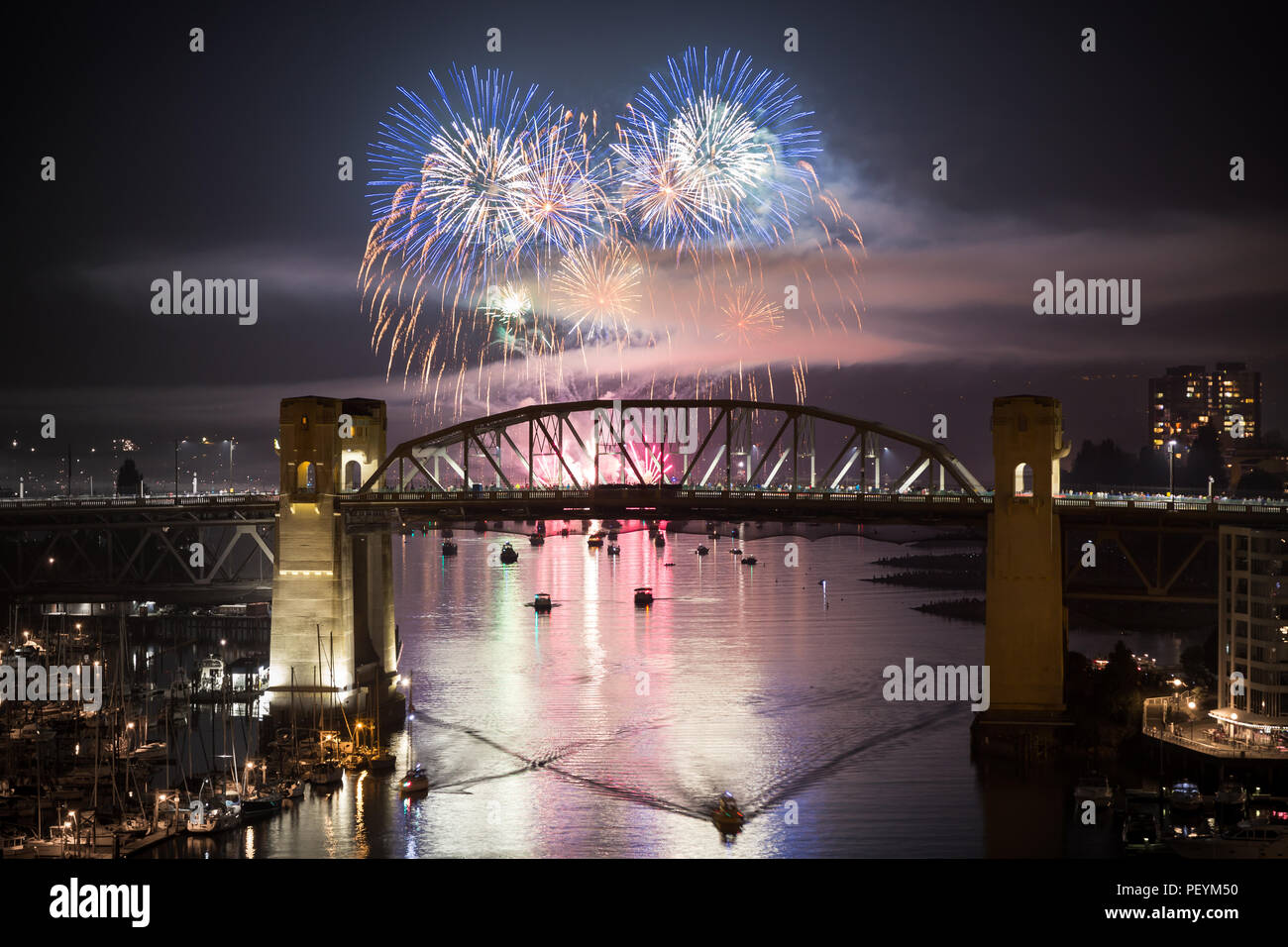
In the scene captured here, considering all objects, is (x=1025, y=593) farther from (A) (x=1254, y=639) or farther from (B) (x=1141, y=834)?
(B) (x=1141, y=834)

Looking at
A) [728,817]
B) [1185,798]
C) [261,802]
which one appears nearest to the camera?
[728,817]

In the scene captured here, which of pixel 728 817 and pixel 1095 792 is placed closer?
pixel 728 817

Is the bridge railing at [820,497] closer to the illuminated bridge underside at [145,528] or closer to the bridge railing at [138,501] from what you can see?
the bridge railing at [138,501]

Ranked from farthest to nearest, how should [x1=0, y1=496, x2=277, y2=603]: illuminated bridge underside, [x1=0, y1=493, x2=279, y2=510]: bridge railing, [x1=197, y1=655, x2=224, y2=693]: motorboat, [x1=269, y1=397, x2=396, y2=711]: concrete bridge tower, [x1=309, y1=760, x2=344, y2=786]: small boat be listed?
[x1=197, y1=655, x2=224, y2=693]: motorboat, [x1=0, y1=496, x2=277, y2=603]: illuminated bridge underside, [x1=0, y1=493, x2=279, y2=510]: bridge railing, [x1=269, y1=397, x2=396, y2=711]: concrete bridge tower, [x1=309, y1=760, x2=344, y2=786]: small boat

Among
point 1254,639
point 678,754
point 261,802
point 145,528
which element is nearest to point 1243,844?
point 1254,639

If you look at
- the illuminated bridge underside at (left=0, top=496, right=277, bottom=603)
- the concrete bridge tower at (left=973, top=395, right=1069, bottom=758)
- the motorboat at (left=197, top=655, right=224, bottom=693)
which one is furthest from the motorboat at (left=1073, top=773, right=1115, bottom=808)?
the motorboat at (left=197, top=655, right=224, bottom=693)

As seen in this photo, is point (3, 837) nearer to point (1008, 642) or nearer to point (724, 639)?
→ point (1008, 642)

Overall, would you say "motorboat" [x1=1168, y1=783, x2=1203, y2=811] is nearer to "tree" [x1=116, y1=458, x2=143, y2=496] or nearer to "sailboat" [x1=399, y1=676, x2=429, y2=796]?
"sailboat" [x1=399, y1=676, x2=429, y2=796]
